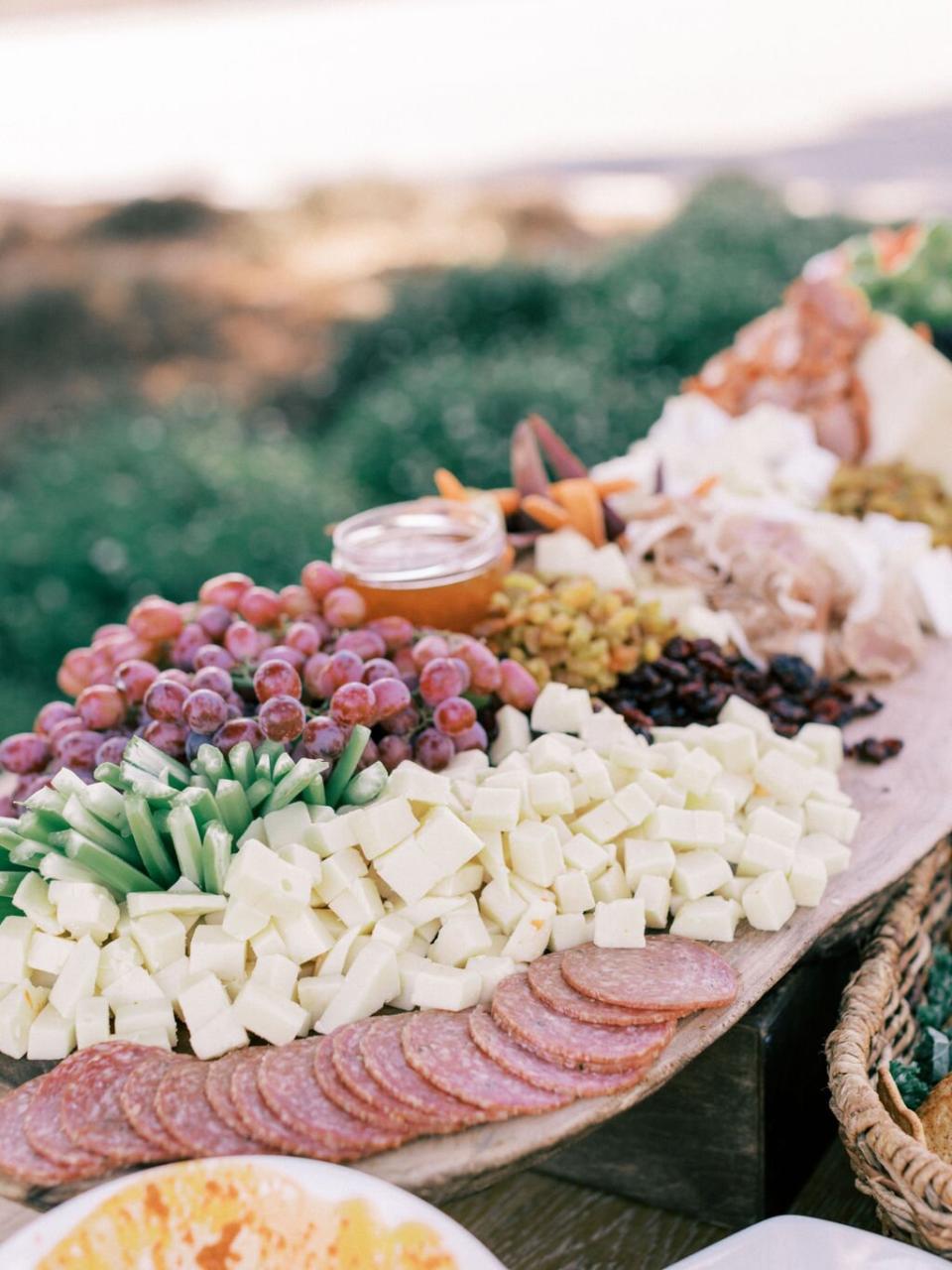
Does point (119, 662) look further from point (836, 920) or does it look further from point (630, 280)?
point (630, 280)

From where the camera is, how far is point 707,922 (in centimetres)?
132

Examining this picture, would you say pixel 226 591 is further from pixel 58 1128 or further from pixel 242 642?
pixel 58 1128

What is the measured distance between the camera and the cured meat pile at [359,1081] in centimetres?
109

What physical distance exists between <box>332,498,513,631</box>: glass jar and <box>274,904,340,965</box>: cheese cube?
573 millimetres

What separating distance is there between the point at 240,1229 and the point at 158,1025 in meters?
0.24

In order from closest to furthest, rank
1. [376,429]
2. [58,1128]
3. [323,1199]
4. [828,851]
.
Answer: [323,1199] → [58,1128] → [828,851] → [376,429]

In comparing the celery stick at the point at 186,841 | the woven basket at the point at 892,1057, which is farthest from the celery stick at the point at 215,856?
the woven basket at the point at 892,1057

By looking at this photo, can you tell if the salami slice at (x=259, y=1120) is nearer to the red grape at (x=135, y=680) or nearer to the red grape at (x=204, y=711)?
the red grape at (x=204, y=711)

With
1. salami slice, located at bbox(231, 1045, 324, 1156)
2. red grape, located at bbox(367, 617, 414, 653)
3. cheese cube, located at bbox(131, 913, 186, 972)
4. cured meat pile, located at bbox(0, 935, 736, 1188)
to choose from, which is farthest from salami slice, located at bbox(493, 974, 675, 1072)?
red grape, located at bbox(367, 617, 414, 653)

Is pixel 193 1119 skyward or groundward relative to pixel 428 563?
groundward

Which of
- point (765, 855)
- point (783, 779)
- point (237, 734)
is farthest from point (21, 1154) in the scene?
point (783, 779)

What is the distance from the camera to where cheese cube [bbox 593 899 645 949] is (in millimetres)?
1281

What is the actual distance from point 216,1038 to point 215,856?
172mm

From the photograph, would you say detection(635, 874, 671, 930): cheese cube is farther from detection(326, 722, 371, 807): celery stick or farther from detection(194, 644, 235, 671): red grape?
detection(194, 644, 235, 671): red grape
